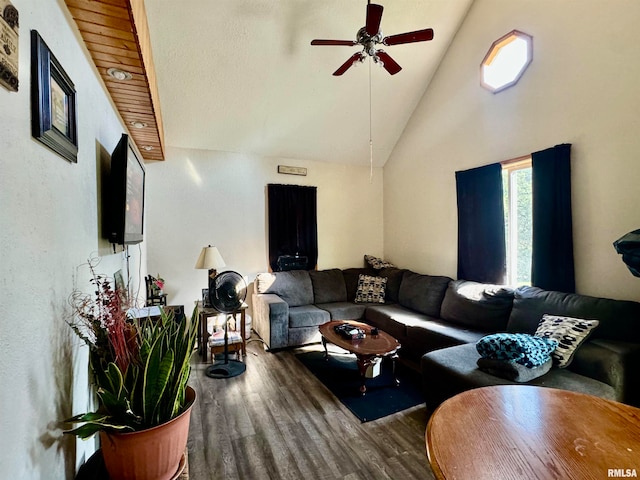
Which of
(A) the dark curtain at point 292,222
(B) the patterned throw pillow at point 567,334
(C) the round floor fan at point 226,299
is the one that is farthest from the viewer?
(A) the dark curtain at point 292,222

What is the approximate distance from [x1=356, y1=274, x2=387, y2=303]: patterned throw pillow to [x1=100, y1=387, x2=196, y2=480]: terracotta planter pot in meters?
3.40

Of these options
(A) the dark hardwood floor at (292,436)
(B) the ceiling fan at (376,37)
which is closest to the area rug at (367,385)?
(A) the dark hardwood floor at (292,436)

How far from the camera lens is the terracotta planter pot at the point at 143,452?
3.22ft

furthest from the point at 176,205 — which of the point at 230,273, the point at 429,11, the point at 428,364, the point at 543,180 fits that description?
the point at 543,180

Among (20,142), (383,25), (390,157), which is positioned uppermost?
(383,25)

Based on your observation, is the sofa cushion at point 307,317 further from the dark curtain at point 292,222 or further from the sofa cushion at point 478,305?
the sofa cushion at point 478,305

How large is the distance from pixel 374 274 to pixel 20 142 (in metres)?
4.32

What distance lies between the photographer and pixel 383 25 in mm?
3094

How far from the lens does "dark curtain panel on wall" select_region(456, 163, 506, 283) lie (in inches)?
126

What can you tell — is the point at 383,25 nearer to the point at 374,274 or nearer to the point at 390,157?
the point at 390,157

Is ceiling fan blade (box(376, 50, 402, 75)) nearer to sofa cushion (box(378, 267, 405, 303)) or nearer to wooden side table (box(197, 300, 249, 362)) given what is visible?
sofa cushion (box(378, 267, 405, 303))

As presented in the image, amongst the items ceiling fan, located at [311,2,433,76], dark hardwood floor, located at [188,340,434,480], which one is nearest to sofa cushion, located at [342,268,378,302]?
dark hardwood floor, located at [188,340,434,480]

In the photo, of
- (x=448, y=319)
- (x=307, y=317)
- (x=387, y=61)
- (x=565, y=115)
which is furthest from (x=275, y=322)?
(x=565, y=115)

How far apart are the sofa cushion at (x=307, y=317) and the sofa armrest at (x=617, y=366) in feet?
8.21
